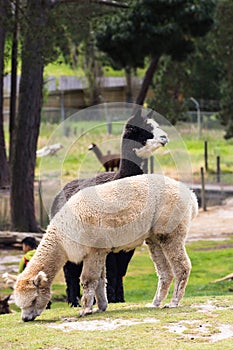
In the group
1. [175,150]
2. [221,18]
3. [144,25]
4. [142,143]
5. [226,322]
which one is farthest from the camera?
[221,18]

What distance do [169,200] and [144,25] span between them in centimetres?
1909

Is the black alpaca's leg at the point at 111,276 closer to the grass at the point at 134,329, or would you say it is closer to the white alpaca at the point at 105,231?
the grass at the point at 134,329

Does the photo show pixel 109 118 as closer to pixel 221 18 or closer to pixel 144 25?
pixel 221 18

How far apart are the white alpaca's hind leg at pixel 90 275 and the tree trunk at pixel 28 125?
511 inches

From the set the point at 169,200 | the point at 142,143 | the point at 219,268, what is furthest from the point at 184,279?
the point at 219,268

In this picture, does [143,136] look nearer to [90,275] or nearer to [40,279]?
[90,275]

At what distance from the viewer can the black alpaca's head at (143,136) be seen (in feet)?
39.7

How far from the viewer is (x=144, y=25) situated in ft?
94.2

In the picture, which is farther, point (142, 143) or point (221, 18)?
point (221, 18)

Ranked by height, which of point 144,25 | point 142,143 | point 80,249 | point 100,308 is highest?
point 144,25

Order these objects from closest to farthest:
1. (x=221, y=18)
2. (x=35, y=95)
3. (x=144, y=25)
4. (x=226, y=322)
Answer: (x=226, y=322)
(x=35, y=95)
(x=144, y=25)
(x=221, y=18)

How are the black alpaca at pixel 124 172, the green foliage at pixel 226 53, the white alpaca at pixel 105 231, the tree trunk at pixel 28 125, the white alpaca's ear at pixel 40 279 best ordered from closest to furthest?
1. the white alpaca's ear at pixel 40 279
2. the white alpaca at pixel 105 231
3. the black alpaca at pixel 124 172
4. the tree trunk at pixel 28 125
5. the green foliage at pixel 226 53

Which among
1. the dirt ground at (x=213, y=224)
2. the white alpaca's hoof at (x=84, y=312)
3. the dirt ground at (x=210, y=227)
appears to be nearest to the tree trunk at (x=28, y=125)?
the dirt ground at (x=210, y=227)

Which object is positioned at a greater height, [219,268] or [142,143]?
[142,143]
